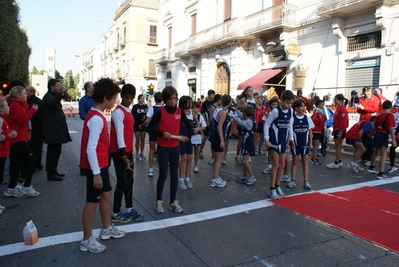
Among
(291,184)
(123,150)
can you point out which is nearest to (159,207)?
(123,150)

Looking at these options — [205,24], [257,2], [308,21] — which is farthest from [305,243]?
[205,24]

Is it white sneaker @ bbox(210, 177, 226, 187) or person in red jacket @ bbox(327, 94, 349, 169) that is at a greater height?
person in red jacket @ bbox(327, 94, 349, 169)

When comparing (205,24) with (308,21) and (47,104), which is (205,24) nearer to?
(308,21)

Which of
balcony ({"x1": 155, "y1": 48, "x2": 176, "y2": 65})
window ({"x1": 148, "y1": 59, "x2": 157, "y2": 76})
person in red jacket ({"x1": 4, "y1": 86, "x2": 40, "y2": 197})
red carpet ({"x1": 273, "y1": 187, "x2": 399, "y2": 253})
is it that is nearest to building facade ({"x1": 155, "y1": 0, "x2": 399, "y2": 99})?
balcony ({"x1": 155, "y1": 48, "x2": 176, "y2": 65})

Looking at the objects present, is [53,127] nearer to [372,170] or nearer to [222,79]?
[372,170]

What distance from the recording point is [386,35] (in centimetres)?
1343

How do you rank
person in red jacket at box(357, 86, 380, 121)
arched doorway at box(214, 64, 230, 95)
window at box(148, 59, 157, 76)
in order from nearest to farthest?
person in red jacket at box(357, 86, 380, 121)
arched doorway at box(214, 64, 230, 95)
window at box(148, 59, 157, 76)

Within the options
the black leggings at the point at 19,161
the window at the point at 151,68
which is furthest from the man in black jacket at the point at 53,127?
the window at the point at 151,68

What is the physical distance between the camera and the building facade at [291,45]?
1388 cm

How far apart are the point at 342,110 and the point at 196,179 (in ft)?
14.4

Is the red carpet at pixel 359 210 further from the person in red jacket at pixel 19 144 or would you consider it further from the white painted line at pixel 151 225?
the person in red jacket at pixel 19 144

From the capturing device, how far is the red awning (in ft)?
61.7

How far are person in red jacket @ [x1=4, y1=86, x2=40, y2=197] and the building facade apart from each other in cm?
1199

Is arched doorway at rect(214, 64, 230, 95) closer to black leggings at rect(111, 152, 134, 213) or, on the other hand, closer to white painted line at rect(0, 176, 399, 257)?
white painted line at rect(0, 176, 399, 257)
